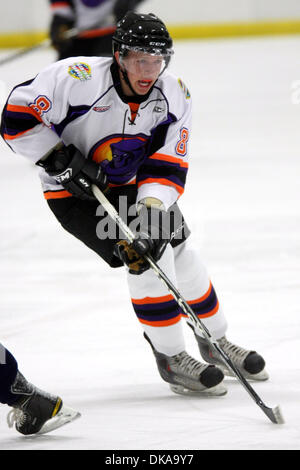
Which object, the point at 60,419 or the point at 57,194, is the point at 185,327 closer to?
the point at 57,194

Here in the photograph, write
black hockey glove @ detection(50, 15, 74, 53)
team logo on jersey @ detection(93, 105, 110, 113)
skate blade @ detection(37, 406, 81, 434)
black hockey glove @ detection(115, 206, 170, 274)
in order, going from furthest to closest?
black hockey glove @ detection(50, 15, 74, 53) → team logo on jersey @ detection(93, 105, 110, 113) → black hockey glove @ detection(115, 206, 170, 274) → skate blade @ detection(37, 406, 81, 434)

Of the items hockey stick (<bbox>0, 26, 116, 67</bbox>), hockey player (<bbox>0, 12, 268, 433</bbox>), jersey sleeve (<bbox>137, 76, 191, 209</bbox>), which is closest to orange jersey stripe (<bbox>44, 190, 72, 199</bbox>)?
hockey player (<bbox>0, 12, 268, 433</bbox>)

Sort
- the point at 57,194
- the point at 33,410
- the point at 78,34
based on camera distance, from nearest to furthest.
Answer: the point at 33,410
the point at 57,194
the point at 78,34

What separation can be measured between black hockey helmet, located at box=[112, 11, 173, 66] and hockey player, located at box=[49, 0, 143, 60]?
139 inches

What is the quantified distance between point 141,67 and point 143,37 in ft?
0.26

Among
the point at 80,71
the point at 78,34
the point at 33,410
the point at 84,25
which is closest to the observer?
the point at 33,410

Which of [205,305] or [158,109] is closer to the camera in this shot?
[158,109]

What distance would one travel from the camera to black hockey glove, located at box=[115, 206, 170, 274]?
2414 mm

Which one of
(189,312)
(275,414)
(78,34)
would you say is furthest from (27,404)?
(78,34)

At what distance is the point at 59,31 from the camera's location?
625cm

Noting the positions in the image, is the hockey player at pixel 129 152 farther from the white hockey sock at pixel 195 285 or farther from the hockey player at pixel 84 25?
the hockey player at pixel 84 25

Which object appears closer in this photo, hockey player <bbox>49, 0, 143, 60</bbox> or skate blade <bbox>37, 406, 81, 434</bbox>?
skate blade <bbox>37, 406, 81, 434</bbox>

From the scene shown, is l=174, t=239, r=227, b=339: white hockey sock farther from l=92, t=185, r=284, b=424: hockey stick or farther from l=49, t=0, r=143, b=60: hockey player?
l=49, t=0, r=143, b=60: hockey player
